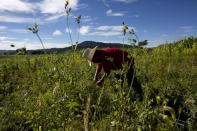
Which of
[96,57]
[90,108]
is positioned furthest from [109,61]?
[90,108]

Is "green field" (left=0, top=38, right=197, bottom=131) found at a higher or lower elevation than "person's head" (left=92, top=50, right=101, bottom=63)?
lower

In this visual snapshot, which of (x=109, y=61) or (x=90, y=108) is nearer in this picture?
(x=90, y=108)

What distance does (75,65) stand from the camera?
2.82 meters

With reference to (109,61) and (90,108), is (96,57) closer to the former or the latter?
(109,61)

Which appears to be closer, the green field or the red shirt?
the green field

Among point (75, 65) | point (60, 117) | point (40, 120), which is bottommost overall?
point (40, 120)

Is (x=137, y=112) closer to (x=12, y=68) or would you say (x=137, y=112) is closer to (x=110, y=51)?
(x=110, y=51)

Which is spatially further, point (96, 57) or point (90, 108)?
point (96, 57)

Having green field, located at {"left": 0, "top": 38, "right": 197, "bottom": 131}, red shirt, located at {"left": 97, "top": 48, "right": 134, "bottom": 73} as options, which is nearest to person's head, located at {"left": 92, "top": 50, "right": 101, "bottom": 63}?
red shirt, located at {"left": 97, "top": 48, "right": 134, "bottom": 73}

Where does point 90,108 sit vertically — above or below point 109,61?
below

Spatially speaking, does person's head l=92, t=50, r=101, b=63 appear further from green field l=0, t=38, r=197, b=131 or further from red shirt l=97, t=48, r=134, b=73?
green field l=0, t=38, r=197, b=131

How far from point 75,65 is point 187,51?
23.7 ft

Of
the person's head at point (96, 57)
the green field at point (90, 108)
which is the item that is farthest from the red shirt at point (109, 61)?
the green field at point (90, 108)

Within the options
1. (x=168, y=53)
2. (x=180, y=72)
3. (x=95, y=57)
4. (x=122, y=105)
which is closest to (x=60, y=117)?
(x=122, y=105)
